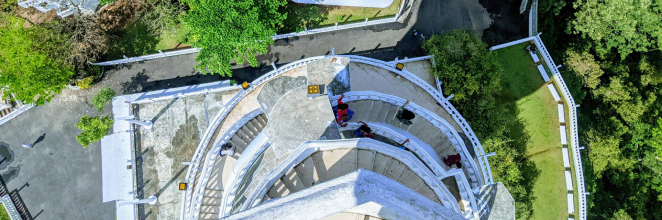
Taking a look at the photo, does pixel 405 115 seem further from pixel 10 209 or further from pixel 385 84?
pixel 10 209

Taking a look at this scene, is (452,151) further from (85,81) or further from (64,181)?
(64,181)

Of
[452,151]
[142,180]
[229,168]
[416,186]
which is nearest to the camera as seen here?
[416,186]

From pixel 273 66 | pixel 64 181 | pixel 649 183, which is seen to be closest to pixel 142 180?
pixel 64 181

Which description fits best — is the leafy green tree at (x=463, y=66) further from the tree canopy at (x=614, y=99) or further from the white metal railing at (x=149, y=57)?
the white metal railing at (x=149, y=57)

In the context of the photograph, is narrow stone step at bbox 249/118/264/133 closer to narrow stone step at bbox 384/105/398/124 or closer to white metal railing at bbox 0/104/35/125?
narrow stone step at bbox 384/105/398/124

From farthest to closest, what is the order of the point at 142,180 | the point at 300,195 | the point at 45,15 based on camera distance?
the point at 45,15 → the point at 142,180 → the point at 300,195

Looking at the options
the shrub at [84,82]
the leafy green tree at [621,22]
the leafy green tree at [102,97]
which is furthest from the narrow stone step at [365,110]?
the shrub at [84,82]

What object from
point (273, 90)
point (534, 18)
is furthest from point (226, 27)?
point (534, 18)
